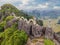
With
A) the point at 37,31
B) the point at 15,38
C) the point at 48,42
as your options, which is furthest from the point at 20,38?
the point at 48,42

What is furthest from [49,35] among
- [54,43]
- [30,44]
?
[30,44]

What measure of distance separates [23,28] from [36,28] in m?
3.13

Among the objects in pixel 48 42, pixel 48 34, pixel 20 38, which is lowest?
pixel 48 42

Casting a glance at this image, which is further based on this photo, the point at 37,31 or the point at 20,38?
the point at 37,31

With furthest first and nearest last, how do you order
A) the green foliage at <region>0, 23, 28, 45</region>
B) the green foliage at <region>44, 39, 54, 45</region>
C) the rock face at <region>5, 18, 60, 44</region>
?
1. the rock face at <region>5, 18, 60, 44</region>
2. the green foliage at <region>0, 23, 28, 45</region>
3. the green foliage at <region>44, 39, 54, 45</region>

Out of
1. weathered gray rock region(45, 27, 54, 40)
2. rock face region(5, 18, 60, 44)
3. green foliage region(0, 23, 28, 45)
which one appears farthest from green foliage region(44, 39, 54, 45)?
green foliage region(0, 23, 28, 45)

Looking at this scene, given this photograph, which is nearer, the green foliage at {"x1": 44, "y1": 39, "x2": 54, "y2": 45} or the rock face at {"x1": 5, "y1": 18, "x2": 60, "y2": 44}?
the green foliage at {"x1": 44, "y1": 39, "x2": 54, "y2": 45}

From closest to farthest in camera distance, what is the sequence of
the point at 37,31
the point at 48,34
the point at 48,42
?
the point at 48,42 → the point at 48,34 → the point at 37,31

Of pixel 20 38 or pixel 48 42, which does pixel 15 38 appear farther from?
pixel 48 42

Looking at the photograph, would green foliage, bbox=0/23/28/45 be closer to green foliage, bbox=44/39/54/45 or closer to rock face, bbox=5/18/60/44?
rock face, bbox=5/18/60/44

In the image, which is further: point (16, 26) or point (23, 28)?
point (16, 26)

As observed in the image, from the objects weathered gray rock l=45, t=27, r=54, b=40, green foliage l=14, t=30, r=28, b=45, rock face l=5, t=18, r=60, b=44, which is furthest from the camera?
rock face l=5, t=18, r=60, b=44

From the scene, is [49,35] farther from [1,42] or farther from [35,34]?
[1,42]

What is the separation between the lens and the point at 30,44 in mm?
45438
